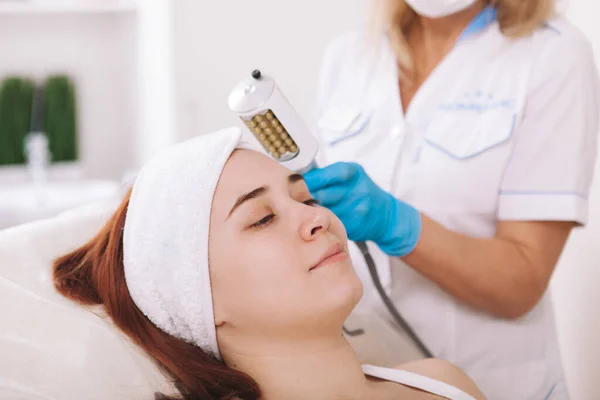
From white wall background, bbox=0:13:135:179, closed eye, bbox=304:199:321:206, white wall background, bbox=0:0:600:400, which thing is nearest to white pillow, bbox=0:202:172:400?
closed eye, bbox=304:199:321:206

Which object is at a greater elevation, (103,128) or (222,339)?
(222,339)

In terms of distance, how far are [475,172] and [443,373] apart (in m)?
0.39

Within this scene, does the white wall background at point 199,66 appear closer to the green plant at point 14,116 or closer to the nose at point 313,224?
the green plant at point 14,116

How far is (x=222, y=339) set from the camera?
41.2 inches

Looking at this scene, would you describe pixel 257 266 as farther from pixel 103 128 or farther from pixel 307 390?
pixel 103 128

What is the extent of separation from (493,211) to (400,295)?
0.84 feet

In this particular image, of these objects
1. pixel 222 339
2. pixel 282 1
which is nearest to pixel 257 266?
pixel 222 339

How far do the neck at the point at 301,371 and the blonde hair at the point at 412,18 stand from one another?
721 mm

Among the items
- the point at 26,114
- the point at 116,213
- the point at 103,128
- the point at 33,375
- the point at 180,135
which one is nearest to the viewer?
the point at 33,375

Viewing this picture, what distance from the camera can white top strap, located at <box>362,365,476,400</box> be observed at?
109cm

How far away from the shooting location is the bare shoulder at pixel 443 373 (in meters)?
1.14

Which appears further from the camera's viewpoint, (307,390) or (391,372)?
(391,372)

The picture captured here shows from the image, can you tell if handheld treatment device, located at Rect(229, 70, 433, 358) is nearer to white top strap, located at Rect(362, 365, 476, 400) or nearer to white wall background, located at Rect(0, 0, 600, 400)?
white top strap, located at Rect(362, 365, 476, 400)

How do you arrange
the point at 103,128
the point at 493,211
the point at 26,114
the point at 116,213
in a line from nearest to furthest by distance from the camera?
1. the point at 116,213
2. the point at 493,211
3. the point at 26,114
4. the point at 103,128
